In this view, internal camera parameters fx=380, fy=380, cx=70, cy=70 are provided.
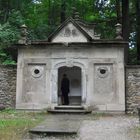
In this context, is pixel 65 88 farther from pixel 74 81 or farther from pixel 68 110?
pixel 68 110

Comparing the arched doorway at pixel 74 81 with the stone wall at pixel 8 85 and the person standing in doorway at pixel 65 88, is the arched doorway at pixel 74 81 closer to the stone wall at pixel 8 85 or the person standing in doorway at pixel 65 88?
the person standing in doorway at pixel 65 88

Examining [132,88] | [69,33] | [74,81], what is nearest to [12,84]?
[74,81]

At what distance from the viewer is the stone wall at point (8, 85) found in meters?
20.4

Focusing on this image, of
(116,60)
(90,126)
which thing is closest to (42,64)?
(116,60)

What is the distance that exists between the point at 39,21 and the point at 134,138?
21684 mm

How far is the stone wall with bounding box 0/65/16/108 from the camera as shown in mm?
20391

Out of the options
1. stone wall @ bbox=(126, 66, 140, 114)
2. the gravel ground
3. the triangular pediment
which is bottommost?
the gravel ground

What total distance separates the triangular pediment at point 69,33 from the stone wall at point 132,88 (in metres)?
2.82

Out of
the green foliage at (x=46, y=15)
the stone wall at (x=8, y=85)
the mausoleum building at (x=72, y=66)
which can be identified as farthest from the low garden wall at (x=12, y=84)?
the green foliage at (x=46, y=15)

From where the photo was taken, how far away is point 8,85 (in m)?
20.5

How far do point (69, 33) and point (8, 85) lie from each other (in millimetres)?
4325

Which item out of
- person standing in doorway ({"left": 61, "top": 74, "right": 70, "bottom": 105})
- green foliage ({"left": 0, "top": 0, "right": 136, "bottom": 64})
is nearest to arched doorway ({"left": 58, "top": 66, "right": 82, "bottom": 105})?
person standing in doorway ({"left": 61, "top": 74, "right": 70, "bottom": 105})

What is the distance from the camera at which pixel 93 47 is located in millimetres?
19719

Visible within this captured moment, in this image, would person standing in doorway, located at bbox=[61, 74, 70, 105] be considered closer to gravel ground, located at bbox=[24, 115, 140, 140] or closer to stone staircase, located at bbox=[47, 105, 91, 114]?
stone staircase, located at bbox=[47, 105, 91, 114]
